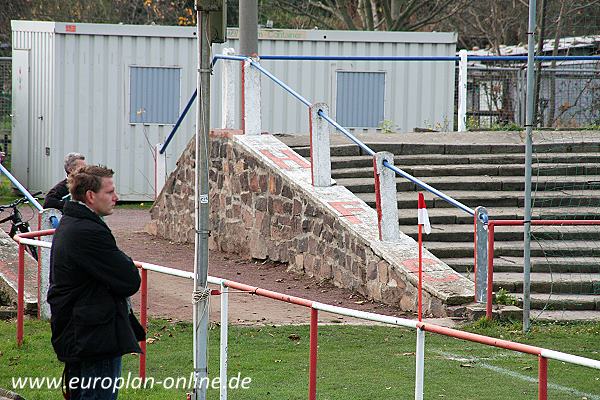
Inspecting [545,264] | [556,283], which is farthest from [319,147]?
[556,283]

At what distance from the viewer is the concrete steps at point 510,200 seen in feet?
39.7

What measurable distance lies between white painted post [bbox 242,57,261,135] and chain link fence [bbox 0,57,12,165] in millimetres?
9449

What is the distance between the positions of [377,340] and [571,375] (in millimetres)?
3017

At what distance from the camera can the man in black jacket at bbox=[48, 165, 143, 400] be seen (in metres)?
5.98

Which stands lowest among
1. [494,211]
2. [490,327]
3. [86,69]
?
[490,327]

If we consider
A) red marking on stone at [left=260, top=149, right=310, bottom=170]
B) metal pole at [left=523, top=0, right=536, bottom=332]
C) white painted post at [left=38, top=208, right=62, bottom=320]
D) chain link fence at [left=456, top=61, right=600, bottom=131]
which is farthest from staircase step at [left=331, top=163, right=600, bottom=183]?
white painted post at [left=38, top=208, right=62, bottom=320]

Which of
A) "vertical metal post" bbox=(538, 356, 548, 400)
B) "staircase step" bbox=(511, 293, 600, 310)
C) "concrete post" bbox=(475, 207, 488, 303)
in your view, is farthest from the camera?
"staircase step" bbox=(511, 293, 600, 310)

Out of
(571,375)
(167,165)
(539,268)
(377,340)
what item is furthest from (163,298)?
(167,165)

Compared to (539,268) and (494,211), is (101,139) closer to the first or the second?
(494,211)

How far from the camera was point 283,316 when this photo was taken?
964 cm

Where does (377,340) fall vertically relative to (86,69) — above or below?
below

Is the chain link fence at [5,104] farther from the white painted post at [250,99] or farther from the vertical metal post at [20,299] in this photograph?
the vertical metal post at [20,299]

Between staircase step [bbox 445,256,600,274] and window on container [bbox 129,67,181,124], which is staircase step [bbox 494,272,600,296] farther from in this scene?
window on container [bbox 129,67,181,124]

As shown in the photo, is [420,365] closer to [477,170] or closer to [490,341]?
[490,341]
